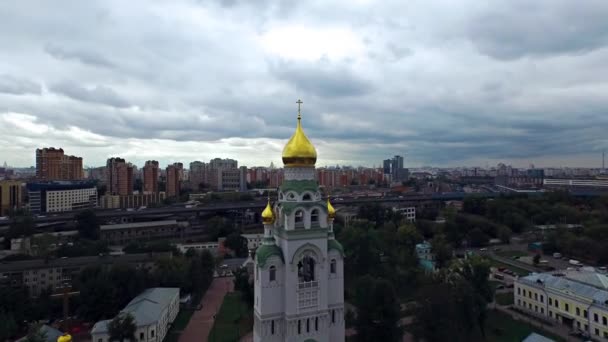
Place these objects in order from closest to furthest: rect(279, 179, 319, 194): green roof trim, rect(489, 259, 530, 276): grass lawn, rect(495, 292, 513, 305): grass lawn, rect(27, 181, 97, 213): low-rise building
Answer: rect(279, 179, 319, 194): green roof trim < rect(495, 292, 513, 305): grass lawn < rect(489, 259, 530, 276): grass lawn < rect(27, 181, 97, 213): low-rise building

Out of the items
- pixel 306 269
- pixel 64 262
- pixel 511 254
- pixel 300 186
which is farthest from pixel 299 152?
pixel 511 254

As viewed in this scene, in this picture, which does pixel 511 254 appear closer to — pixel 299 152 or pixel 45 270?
pixel 299 152

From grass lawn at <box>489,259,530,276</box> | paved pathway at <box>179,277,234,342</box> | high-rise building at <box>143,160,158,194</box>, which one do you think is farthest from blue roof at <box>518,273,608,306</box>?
high-rise building at <box>143,160,158,194</box>

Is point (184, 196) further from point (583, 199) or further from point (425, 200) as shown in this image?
point (583, 199)

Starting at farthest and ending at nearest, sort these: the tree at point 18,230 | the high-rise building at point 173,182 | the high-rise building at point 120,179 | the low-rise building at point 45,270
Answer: the high-rise building at point 173,182, the high-rise building at point 120,179, the tree at point 18,230, the low-rise building at point 45,270

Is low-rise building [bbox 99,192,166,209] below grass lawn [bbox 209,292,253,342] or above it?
above

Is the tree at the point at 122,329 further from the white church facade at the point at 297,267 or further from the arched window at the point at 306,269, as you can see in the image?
the arched window at the point at 306,269

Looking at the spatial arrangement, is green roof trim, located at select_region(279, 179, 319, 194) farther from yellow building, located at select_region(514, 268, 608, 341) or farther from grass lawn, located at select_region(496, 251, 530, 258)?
grass lawn, located at select_region(496, 251, 530, 258)

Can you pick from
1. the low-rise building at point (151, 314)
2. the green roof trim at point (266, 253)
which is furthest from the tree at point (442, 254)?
the green roof trim at point (266, 253)
